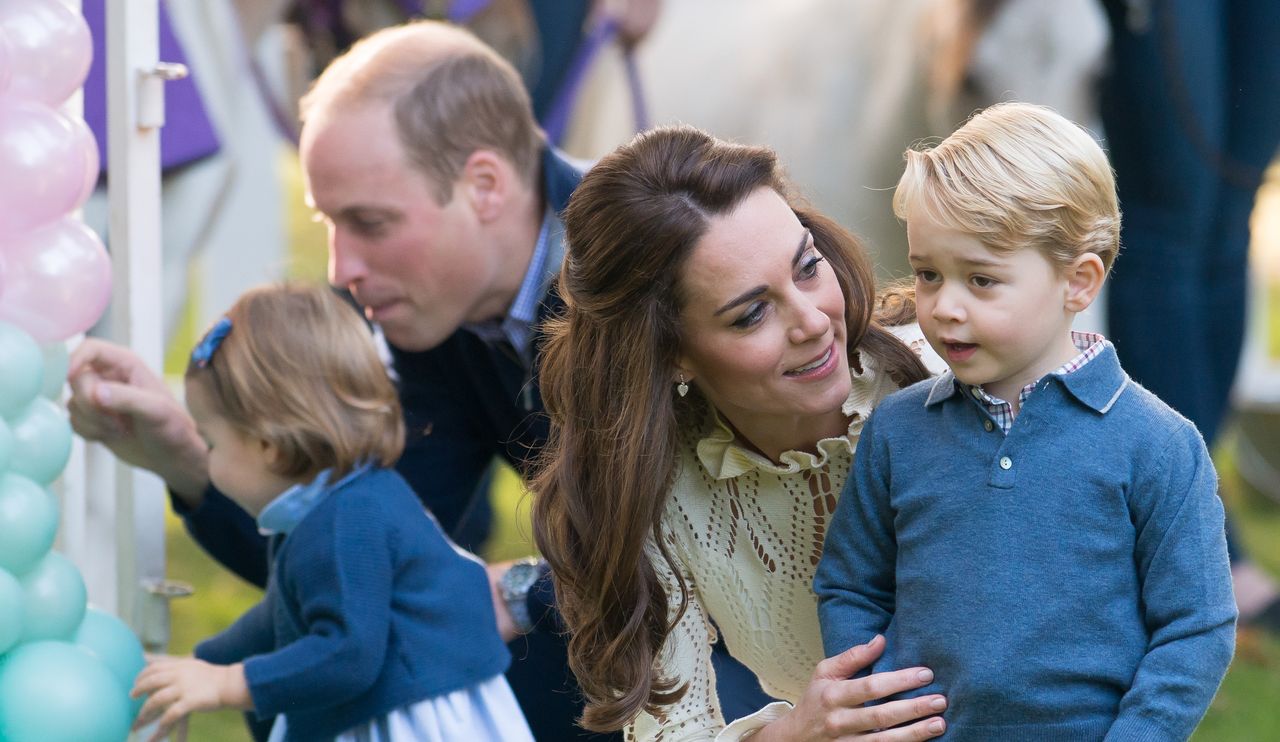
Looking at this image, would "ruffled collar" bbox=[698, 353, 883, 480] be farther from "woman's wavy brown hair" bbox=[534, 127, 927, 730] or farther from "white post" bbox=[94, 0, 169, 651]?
"white post" bbox=[94, 0, 169, 651]

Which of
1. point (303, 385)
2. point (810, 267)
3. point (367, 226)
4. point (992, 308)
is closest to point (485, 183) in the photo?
point (367, 226)

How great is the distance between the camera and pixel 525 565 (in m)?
2.70

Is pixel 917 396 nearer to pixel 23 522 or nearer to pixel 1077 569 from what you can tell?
pixel 1077 569

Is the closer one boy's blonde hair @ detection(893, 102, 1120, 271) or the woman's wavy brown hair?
boy's blonde hair @ detection(893, 102, 1120, 271)

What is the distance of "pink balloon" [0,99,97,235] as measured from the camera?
2.17 m

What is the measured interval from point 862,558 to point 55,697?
3.74 feet

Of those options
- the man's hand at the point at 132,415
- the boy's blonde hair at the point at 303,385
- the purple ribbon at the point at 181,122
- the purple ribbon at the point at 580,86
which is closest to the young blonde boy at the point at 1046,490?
the boy's blonde hair at the point at 303,385

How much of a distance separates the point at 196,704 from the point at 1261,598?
10.5 ft

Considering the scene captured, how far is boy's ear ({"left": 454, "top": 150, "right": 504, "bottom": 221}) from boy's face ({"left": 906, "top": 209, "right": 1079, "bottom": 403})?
114cm

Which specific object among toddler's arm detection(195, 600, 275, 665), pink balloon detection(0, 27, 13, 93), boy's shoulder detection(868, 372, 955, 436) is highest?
pink balloon detection(0, 27, 13, 93)

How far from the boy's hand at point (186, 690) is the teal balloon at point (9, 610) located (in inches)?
8.7

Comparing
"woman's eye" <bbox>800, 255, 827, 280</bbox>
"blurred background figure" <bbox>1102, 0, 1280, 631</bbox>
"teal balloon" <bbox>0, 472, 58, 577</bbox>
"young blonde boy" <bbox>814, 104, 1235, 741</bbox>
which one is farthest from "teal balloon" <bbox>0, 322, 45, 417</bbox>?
"blurred background figure" <bbox>1102, 0, 1280, 631</bbox>

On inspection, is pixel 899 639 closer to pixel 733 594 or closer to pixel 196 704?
pixel 733 594

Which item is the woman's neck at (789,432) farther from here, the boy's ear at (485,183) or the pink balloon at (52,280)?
the pink balloon at (52,280)
